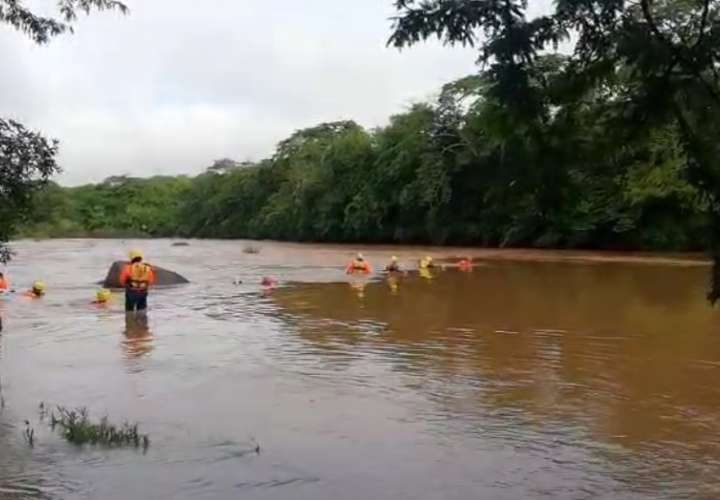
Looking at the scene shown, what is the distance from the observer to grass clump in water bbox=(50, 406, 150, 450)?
362 inches

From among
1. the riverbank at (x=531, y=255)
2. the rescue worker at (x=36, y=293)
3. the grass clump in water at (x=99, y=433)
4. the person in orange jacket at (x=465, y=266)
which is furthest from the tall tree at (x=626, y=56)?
the riverbank at (x=531, y=255)

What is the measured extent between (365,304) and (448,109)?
3501cm

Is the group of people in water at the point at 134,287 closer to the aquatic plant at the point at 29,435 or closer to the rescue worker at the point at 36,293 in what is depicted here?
the rescue worker at the point at 36,293

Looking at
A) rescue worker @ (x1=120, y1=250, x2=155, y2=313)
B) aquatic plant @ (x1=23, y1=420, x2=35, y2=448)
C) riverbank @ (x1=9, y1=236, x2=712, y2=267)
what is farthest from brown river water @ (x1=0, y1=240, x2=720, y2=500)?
riverbank @ (x1=9, y1=236, x2=712, y2=267)

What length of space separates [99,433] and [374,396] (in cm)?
359

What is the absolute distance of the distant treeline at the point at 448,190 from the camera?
17.9 feet

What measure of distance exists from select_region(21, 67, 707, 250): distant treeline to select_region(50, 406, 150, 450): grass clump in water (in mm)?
1863

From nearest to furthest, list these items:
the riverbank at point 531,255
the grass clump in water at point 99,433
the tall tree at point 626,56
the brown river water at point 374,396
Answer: the tall tree at point 626,56, the brown river water at point 374,396, the grass clump in water at point 99,433, the riverbank at point 531,255

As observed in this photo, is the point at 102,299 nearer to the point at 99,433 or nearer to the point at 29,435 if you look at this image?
the point at 29,435

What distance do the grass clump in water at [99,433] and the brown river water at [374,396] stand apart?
138 mm

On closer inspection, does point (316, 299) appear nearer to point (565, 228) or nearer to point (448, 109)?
point (565, 228)

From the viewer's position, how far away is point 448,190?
55688mm

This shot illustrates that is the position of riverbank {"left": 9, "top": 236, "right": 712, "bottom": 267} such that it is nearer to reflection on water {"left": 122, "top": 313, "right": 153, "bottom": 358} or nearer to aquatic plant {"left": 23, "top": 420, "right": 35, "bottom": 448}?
reflection on water {"left": 122, "top": 313, "right": 153, "bottom": 358}

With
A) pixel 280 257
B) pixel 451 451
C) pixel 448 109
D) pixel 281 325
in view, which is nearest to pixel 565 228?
pixel 448 109
